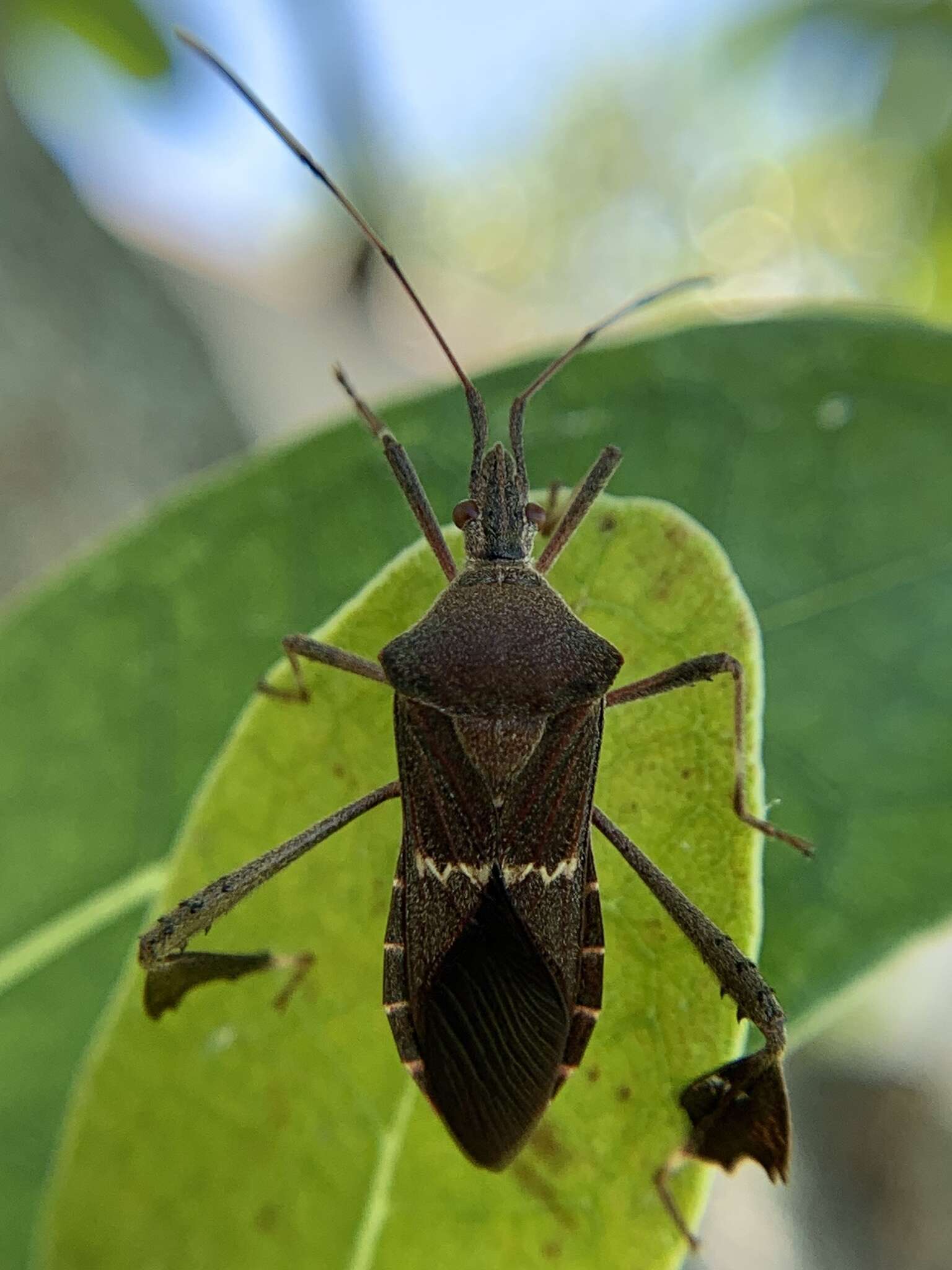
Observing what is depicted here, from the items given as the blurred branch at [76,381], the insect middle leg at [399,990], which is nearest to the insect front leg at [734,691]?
the insect middle leg at [399,990]

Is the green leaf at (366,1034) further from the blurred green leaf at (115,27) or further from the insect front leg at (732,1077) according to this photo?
the blurred green leaf at (115,27)

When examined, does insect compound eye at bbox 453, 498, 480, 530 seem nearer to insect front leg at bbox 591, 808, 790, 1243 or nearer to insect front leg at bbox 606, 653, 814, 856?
insect front leg at bbox 606, 653, 814, 856

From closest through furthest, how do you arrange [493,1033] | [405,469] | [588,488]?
1. [493,1033]
2. [588,488]
3. [405,469]

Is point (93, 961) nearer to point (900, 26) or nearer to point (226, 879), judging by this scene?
point (226, 879)

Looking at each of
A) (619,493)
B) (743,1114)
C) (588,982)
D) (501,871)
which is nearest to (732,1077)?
(743,1114)

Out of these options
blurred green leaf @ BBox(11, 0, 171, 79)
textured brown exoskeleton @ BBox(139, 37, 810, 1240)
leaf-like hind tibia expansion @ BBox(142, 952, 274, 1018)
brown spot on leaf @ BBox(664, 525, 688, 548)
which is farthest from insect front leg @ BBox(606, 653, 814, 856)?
blurred green leaf @ BBox(11, 0, 171, 79)

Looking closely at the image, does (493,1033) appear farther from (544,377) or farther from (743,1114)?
(544,377)
